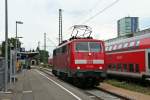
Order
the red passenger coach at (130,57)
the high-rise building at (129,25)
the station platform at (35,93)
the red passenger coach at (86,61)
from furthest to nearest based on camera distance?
the high-rise building at (129,25) → the red passenger coach at (86,61) → the red passenger coach at (130,57) → the station platform at (35,93)

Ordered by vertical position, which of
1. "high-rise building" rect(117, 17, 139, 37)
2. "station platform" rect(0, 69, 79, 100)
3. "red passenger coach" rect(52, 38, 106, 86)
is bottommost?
"station platform" rect(0, 69, 79, 100)

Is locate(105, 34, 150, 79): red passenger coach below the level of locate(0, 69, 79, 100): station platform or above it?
above

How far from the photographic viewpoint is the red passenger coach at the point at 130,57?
26.7m

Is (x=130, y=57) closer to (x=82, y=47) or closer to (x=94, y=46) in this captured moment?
(x=94, y=46)

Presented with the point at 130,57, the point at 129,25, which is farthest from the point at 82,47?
Result: the point at 129,25

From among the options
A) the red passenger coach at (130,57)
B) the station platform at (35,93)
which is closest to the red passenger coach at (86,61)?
the station platform at (35,93)

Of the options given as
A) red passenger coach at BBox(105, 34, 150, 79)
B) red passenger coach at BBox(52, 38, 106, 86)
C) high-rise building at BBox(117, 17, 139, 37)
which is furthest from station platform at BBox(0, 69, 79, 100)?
high-rise building at BBox(117, 17, 139, 37)

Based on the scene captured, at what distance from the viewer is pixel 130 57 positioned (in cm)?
2991

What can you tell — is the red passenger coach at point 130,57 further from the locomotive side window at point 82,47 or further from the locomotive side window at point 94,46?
the locomotive side window at point 82,47

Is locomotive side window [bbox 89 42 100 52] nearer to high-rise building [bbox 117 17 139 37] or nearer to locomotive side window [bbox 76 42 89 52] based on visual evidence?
locomotive side window [bbox 76 42 89 52]

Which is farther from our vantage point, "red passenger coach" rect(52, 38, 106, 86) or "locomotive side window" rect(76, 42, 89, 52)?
"locomotive side window" rect(76, 42, 89, 52)

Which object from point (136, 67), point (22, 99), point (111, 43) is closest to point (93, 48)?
point (136, 67)

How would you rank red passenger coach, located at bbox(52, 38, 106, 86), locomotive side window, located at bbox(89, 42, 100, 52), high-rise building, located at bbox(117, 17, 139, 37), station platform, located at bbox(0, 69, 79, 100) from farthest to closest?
high-rise building, located at bbox(117, 17, 139, 37)
locomotive side window, located at bbox(89, 42, 100, 52)
red passenger coach, located at bbox(52, 38, 106, 86)
station platform, located at bbox(0, 69, 79, 100)

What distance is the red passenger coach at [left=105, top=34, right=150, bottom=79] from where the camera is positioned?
2667 centimetres
